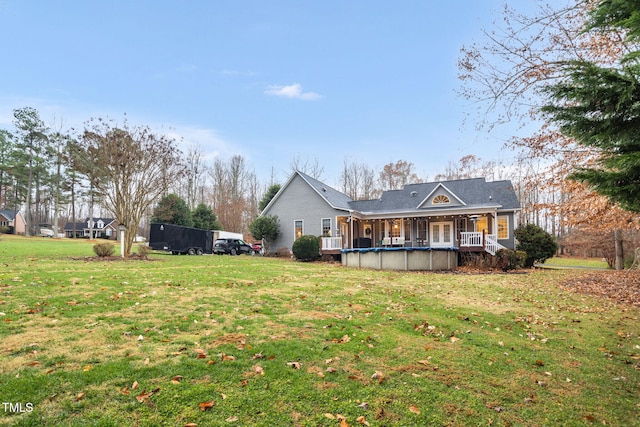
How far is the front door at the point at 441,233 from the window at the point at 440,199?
1.54m

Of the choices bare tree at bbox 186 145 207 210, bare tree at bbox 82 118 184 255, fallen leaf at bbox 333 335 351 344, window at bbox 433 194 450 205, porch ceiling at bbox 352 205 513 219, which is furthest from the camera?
bare tree at bbox 186 145 207 210

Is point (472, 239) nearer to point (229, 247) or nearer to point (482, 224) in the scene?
point (482, 224)

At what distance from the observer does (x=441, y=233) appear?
23.8 meters

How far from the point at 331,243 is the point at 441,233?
8.25m

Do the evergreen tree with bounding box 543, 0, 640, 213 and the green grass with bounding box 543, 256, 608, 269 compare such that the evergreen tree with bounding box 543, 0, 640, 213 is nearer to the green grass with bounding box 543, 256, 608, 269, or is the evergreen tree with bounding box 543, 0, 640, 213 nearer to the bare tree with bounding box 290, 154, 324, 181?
the green grass with bounding box 543, 256, 608, 269

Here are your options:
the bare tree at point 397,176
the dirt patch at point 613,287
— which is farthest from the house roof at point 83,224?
the dirt patch at point 613,287

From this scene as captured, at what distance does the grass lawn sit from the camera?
2.78 meters

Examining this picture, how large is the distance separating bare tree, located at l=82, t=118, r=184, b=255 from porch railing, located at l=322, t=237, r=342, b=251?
9812mm

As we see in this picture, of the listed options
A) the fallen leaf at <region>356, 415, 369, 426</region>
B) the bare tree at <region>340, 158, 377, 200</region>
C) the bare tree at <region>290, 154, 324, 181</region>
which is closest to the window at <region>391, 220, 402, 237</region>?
the bare tree at <region>290, 154, 324, 181</region>

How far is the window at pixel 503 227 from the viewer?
72.0 ft

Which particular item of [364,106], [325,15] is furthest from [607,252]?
[325,15]

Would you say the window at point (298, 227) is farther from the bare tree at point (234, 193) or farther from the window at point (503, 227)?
the bare tree at point (234, 193)

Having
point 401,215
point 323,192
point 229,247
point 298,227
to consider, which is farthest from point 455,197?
point 229,247

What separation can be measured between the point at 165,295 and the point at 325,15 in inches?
561
